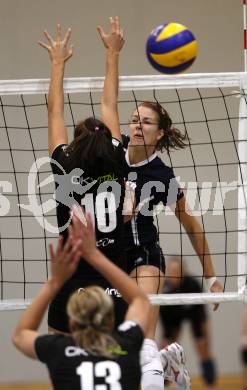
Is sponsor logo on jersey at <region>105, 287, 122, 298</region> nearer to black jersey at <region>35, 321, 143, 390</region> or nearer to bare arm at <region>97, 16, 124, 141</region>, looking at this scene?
bare arm at <region>97, 16, 124, 141</region>

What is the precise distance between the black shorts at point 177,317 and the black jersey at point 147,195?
3.02 m

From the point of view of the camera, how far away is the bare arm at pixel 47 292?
381cm

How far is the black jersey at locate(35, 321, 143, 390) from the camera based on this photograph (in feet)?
12.2

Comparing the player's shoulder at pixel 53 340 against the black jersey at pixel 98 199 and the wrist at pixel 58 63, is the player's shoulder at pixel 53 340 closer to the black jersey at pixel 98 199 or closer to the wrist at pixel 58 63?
the black jersey at pixel 98 199

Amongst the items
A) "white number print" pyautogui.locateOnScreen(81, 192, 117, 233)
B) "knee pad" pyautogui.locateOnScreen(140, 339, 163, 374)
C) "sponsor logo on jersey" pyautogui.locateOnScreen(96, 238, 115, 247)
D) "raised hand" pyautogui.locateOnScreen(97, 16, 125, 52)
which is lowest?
"knee pad" pyautogui.locateOnScreen(140, 339, 163, 374)

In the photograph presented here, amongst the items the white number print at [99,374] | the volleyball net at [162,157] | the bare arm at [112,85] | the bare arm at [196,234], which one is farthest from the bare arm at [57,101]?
the volleyball net at [162,157]

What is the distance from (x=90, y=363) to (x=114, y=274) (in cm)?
40

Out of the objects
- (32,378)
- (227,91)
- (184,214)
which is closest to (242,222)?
(184,214)

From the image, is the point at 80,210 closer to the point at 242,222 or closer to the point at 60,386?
the point at 60,386

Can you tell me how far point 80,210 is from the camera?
15.7ft

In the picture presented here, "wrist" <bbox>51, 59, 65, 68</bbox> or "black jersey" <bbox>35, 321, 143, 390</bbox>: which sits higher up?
"wrist" <bbox>51, 59, 65, 68</bbox>

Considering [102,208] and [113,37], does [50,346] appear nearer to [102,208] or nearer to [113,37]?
[102,208]

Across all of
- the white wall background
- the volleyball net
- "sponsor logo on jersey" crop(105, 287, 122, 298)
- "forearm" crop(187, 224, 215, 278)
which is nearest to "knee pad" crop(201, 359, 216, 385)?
the white wall background

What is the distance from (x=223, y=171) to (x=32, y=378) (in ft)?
9.51
